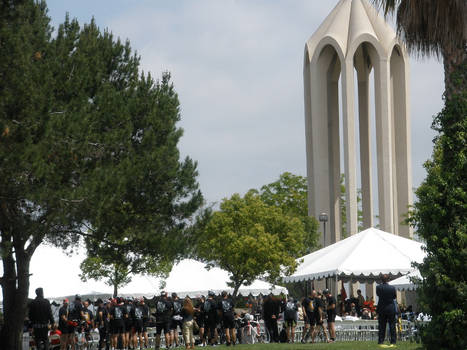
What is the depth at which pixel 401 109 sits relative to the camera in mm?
63062

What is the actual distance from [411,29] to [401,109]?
47000mm

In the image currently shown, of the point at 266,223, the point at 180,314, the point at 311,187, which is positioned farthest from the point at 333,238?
the point at 180,314

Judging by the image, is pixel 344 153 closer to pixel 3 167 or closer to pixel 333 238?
pixel 333 238

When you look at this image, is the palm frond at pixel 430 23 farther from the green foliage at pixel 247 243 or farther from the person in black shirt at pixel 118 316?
the green foliage at pixel 247 243

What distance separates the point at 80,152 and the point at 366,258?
503 inches

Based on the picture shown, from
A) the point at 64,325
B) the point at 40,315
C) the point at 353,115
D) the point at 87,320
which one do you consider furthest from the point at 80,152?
the point at 353,115

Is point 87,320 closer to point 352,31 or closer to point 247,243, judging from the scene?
point 247,243

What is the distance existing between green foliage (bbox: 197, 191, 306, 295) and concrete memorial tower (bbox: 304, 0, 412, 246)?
1526cm

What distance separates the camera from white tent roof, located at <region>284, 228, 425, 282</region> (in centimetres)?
2994

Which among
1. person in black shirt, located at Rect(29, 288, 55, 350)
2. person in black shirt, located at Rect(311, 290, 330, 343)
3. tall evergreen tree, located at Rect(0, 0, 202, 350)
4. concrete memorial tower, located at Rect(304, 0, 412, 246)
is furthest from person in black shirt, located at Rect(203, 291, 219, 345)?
concrete memorial tower, located at Rect(304, 0, 412, 246)

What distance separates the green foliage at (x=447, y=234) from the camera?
13336 millimetres

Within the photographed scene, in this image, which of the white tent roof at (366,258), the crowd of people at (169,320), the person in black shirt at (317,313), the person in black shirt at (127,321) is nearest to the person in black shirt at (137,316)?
the crowd of people at (169,320)

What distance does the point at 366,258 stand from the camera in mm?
30734

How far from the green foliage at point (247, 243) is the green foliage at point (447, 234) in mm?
24760
